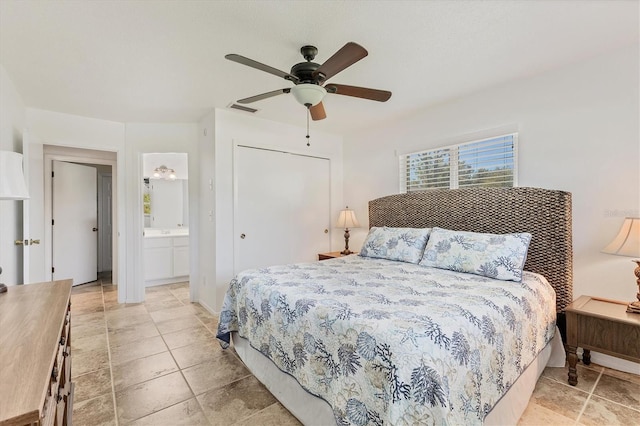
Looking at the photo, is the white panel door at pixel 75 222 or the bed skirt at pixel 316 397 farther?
the white panel door at pixel 75 222

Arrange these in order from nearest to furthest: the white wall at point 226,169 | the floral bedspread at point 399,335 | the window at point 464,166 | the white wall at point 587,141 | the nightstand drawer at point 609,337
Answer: the floral bedspread at point 399,335, the nightstand drawer at point 609,337, the white wall at point 587,141, the window at point 464,166, the white wall at point 226,169

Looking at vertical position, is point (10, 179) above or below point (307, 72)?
below

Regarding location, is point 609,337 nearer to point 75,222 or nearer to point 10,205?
point 10,205

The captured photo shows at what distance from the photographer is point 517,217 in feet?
8.88

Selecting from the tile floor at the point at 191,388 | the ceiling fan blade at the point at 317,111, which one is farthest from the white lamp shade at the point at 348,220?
the tile floor at the point at 191,388

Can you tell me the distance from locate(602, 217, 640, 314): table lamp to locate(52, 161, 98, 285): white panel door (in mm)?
6505

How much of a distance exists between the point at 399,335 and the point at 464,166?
2.55m

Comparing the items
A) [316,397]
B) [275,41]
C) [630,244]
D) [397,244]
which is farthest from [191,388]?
[630,244]

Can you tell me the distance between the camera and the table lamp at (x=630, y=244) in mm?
2002

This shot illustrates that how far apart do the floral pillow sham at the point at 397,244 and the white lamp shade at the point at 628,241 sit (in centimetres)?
135

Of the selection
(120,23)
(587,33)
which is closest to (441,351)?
(587,33)

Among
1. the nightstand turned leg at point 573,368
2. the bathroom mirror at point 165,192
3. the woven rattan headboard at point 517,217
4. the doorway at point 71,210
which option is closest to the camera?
the nightstand turned leg at point 573,368

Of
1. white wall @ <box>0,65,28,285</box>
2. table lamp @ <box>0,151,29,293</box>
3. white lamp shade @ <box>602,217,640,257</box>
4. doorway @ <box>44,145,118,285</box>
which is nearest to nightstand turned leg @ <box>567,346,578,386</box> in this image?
white lamp shade @ <box>602,217,640,257</box>

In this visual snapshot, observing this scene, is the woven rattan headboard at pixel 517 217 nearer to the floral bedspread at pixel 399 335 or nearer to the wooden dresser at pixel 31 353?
the floral bedspread at pixel 399 335
